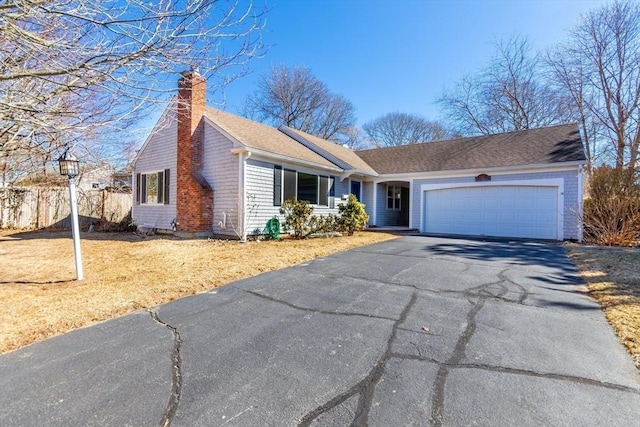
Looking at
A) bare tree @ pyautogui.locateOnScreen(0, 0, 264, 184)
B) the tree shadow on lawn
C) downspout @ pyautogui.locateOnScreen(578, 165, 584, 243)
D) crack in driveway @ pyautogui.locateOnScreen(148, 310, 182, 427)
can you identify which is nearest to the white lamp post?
bare tree @ pyautogui.locateOnScreen(0, 0, 264, 184)

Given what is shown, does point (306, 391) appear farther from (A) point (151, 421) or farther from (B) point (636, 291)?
(B) point (636, 291)

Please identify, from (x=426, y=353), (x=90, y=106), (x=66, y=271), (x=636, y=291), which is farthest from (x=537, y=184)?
(x=66, y=271)

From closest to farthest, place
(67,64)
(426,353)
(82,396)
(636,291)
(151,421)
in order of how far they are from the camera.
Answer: (151,421) < (82,396) < (426,353) < (67,64) < (636,291)

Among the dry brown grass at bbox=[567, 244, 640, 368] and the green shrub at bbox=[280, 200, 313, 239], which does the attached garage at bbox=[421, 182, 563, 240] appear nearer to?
the dry brown grass at bbox=[567, 244, 640, 368]

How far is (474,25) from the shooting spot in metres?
11.9

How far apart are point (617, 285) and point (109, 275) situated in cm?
865

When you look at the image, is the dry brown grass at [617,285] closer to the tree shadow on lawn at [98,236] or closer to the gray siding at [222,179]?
the gray siding at [222,179]

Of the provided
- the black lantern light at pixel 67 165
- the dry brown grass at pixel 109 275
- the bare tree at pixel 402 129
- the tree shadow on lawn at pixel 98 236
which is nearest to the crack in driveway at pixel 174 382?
the dry brown grass at pixel 109 275

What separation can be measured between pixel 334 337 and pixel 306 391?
91 centimetres

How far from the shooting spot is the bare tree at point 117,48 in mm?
3297

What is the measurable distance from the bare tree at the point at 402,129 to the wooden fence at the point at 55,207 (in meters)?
26.5

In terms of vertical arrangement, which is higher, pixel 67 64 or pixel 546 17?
pixel 546 17

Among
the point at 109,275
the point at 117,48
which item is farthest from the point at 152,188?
the point at 117,48

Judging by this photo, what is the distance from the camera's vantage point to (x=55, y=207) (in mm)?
15828
